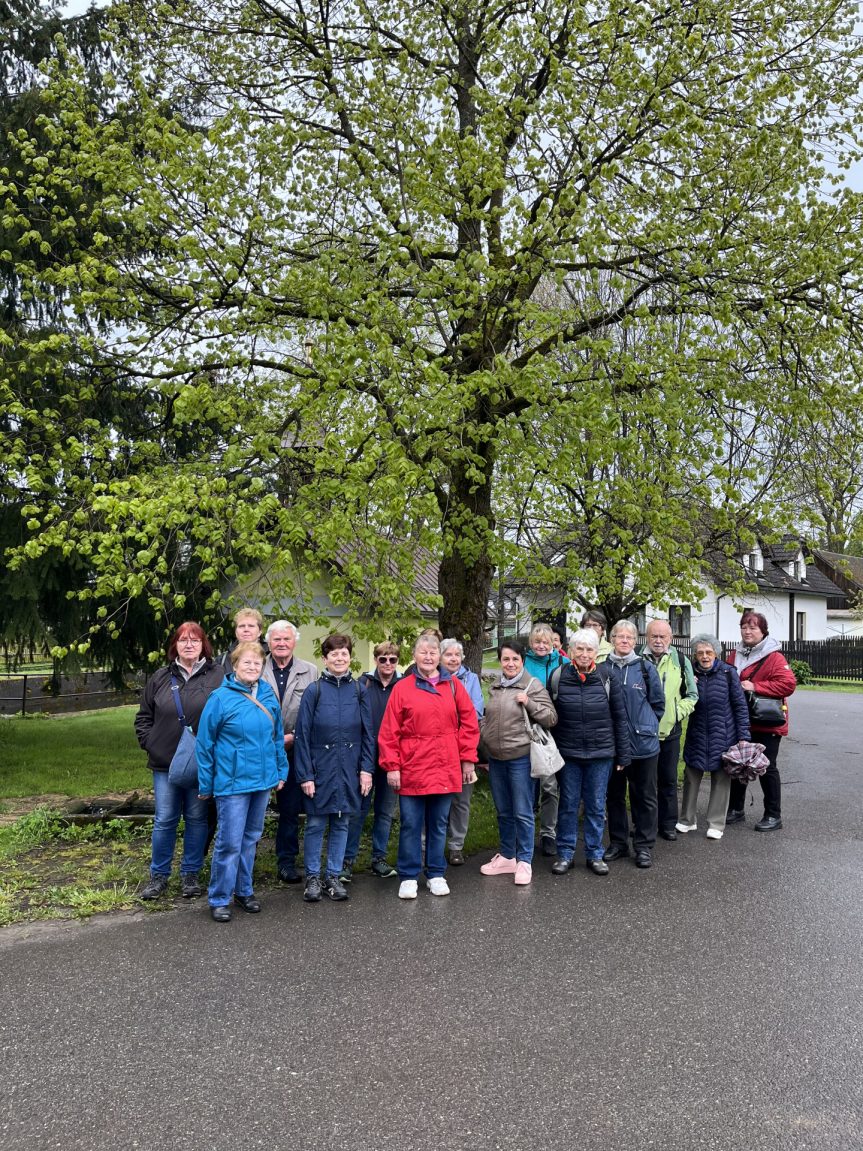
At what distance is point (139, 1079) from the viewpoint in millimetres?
3508

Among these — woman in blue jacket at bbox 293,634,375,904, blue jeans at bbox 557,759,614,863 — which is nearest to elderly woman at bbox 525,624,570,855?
blue jeans at bbox 557,759,614,863

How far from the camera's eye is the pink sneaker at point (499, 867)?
6520mm

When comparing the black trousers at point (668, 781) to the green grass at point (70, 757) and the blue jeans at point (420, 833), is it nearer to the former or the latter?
the blue jeans at point (420, 833)

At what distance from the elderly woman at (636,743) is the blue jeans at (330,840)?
88.7 inches

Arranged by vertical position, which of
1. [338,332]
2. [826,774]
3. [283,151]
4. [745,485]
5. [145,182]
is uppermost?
[283,151]

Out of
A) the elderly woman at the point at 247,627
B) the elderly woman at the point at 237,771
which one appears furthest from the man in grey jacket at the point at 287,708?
the elderly woman at the point at 237,771

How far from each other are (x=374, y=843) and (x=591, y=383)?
472cm

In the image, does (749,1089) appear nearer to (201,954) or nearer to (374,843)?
(201,954)

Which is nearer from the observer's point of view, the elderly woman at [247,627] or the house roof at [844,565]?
the elderly woman at [247,627]

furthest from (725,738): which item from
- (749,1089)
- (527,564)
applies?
(749,1089)

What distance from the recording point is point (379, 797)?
262 inches

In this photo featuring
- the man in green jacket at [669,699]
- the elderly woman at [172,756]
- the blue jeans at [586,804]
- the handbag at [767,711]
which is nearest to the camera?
the elderly woman at [172,756]

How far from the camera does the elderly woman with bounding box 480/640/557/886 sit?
6.48m

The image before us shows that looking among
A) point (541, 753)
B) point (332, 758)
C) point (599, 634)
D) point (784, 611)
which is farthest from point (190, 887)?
point (784, 611)
